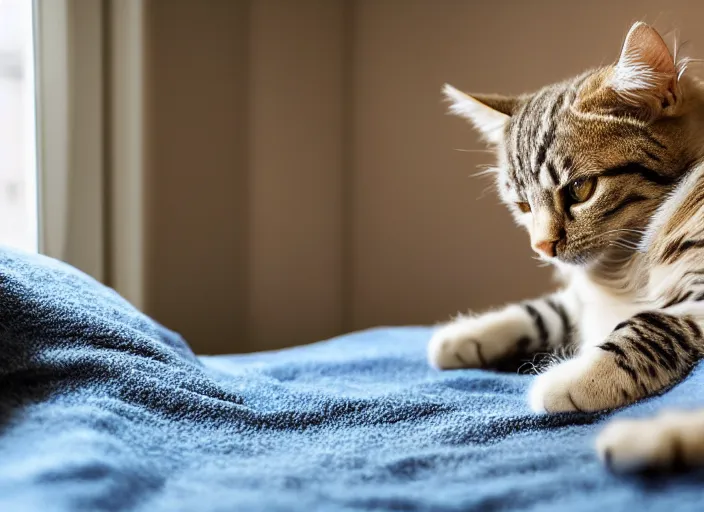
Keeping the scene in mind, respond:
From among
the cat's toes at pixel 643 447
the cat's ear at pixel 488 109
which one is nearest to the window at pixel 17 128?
the cat's ear at pixel 488 109


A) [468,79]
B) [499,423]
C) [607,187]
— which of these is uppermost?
[468,79]

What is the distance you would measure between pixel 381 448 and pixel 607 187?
486 millimetres

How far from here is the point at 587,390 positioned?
784 mm

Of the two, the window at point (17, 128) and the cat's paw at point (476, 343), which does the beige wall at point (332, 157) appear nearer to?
the window at point (17, 128)

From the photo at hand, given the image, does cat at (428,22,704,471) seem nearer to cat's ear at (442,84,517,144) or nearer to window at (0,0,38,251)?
cat's ear at (442,84,517,144)

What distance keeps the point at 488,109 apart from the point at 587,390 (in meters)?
0.56

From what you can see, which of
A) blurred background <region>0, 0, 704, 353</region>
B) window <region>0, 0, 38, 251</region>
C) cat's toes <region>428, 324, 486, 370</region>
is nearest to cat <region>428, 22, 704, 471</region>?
cat's toes <region>428, 324, 486, 370</region>

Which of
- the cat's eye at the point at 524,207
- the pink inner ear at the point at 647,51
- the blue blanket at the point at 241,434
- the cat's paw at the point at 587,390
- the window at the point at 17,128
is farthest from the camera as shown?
the window at the point at 17,128

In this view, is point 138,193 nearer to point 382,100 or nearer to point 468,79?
point 382,100

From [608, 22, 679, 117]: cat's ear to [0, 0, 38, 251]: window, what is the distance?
1172mm

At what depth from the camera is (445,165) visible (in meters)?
2.03

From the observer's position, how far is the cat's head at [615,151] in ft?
3.04

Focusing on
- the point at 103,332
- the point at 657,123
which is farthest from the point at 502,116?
the point at 103,332

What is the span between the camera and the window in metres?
1.43
